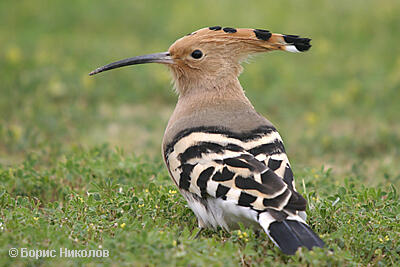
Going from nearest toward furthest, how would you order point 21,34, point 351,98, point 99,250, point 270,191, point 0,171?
point 99,250, point 270,191, point 0,171, point 351,98, point 21,34

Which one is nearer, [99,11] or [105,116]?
[105,116]

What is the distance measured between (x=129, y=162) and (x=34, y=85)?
2.84 m

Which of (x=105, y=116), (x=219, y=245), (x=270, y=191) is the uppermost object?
(x=270, y=191)

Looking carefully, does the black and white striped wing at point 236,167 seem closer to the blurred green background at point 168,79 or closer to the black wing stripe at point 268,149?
the black wing stripe at point 268,149

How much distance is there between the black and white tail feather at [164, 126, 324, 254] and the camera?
269 centimetres

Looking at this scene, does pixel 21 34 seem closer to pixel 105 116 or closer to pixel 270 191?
pixel 105 116

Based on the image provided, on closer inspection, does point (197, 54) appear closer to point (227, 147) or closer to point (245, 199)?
point (227, 147)

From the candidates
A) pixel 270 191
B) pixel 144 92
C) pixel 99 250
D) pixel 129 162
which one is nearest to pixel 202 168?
pixel 270 191

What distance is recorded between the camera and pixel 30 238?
8.79ft

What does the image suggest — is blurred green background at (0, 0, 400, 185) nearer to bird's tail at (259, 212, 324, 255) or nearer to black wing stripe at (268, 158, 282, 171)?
black wing stripe at (268, 158, 282, 171)

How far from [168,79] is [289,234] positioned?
15.3 feet

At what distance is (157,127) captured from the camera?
6.10m

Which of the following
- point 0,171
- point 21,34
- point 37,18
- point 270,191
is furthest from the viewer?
point 37,18

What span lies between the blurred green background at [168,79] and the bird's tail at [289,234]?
1.74 metres
